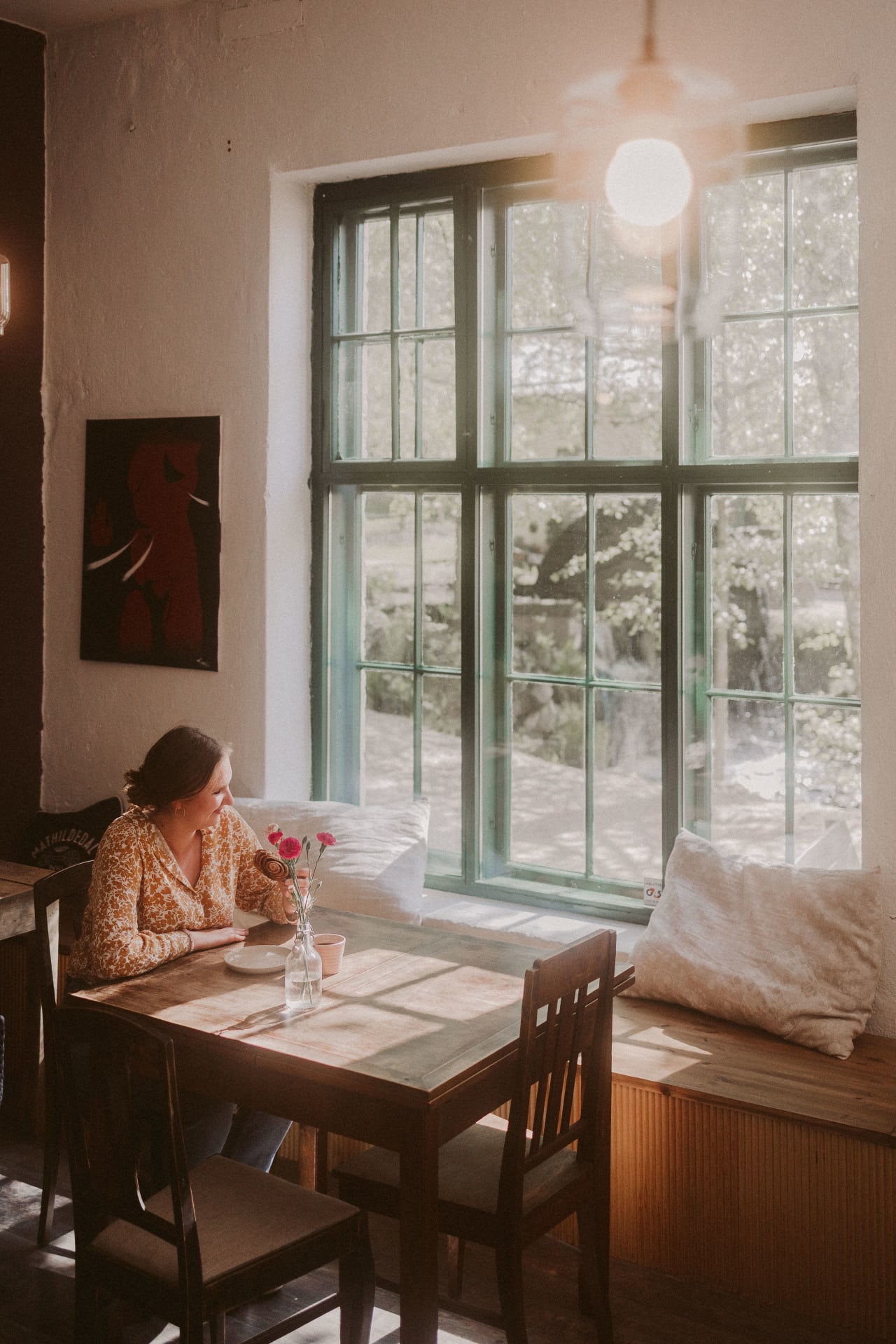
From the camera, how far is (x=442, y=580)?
166 inches

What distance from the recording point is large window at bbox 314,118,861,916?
139 inches

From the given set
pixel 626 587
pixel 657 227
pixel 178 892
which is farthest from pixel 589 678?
pixel 178 892

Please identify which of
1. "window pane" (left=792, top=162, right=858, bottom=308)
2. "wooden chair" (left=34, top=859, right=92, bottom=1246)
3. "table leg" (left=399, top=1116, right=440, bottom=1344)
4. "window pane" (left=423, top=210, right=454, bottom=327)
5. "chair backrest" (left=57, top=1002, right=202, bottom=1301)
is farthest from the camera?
"window pane" (left=423, top=210, right=454, bottom=327)

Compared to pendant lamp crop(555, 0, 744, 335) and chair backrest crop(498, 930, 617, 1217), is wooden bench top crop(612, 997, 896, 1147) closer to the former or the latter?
chair backrest crop(498, 930, 617, 1217)

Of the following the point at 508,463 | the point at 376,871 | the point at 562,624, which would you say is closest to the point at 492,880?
the point at 376,871

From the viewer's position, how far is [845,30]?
10.7 ft

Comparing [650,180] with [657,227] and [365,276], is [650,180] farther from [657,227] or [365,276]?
[365,276]

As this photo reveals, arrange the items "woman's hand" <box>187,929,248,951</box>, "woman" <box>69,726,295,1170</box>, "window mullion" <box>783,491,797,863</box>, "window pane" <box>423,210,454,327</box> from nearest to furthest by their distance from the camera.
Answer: "woman" <box>69,726,295,1170</box>
"woman's hand" <box>187,929,248,951</box>
"window mullion" <box>783,491,797,863</box>
"window pane" <box>423,210,454,327</box>

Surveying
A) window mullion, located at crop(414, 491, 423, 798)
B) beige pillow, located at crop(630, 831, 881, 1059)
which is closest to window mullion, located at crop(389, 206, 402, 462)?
window mullion, located at crop(414, 491, 423, 798)

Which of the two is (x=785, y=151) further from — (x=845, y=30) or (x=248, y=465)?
(x=248, y=465)

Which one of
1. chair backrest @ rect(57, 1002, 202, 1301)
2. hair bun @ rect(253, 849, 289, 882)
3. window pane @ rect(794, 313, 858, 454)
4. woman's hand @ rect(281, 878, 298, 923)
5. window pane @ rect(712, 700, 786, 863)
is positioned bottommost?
chair backrest @ rect(57, 1002, 202, 1301)

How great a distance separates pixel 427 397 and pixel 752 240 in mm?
1163

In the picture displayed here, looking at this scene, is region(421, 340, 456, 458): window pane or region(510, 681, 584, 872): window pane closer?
region(510, 681, 584, 872): window pane

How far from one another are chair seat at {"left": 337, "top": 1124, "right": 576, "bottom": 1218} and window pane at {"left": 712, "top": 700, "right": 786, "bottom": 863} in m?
1.18
